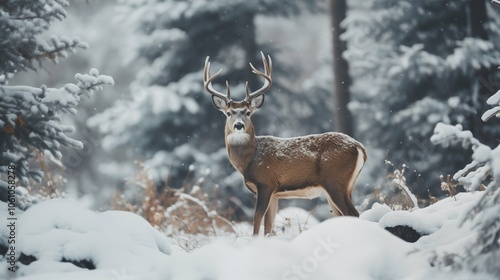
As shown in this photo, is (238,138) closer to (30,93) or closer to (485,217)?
(30,93)

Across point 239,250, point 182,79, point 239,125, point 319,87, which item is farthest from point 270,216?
point 319,87

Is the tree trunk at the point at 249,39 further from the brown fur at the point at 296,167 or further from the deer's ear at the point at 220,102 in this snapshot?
the brown fur at the point at 296,167

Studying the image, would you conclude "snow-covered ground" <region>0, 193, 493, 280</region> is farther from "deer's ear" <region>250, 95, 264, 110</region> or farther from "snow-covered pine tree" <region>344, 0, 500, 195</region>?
"snow-covered pine tree" <region>344, 0, 500, 195</region>

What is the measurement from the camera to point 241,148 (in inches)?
237

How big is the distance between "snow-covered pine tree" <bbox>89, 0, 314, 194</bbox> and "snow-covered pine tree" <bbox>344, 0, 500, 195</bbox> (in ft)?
8.02

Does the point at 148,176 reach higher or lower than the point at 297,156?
lower

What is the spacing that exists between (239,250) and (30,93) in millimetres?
2617

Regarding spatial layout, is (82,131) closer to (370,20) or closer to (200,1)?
(200,1)

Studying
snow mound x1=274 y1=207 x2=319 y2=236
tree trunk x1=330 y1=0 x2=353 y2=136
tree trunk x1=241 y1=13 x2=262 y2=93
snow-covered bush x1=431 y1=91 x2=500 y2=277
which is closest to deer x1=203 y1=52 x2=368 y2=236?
snow mound x1=274 y1=207 x2=319 y2=236

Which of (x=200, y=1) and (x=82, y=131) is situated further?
(x=82, y=131)

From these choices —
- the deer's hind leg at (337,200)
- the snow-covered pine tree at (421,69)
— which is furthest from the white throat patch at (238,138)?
the snow-covered pine tree at (421,69)

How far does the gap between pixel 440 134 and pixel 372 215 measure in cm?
190

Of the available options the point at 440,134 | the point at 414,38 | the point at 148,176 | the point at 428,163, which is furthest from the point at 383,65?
the point at 440,134

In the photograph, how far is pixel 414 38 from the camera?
14758mm
